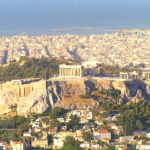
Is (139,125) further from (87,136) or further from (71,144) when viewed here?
(71,144)

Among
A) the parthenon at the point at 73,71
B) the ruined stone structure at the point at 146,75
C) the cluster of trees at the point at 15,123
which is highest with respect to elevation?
the parthenon at the point at 73,71

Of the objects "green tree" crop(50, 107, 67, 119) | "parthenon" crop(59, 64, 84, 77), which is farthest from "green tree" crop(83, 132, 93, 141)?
"parthenon" crop(59, 64, 84, 77)

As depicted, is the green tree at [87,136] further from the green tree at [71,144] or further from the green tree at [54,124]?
the green tree at [54,124]

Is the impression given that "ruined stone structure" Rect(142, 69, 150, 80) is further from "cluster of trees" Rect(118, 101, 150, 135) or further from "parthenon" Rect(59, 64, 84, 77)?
"cluster of trees" Rect(118, 101, 150, 135)

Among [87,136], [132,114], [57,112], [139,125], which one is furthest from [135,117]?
[87,136]

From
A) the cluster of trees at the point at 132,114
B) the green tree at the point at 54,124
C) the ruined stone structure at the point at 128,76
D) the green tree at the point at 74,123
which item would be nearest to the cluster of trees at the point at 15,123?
the green tree at the point at 54,124

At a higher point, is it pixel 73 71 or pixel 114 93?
pixel 73 71

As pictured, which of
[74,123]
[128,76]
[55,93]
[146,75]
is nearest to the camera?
[74,123]
